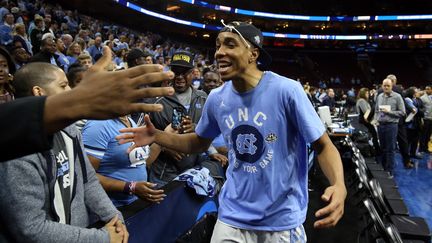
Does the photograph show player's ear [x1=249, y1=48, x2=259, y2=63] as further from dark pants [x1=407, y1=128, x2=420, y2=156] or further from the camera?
dark pants [x1=407, y1=128, x2=420, y2=156]

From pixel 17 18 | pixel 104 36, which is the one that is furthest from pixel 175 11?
pixel 17 18

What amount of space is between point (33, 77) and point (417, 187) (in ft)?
22.0

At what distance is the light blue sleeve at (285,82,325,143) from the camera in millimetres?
1967

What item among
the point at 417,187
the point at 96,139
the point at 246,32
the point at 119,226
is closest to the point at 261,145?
the point at 246,32

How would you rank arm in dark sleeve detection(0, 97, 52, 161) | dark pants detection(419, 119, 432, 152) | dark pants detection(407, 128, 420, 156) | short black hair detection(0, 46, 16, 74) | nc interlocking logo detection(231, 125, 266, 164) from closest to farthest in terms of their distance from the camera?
arm in dark sleeve detection(0, 97, 52, 161)
nc interlocking logo detection(231, 125, 266, 164)
short black hair detection(0, 46, 16, 74)
dark pants detection(407, 128, 420, 156)
dark pants detection(419, 119, 432, 152)

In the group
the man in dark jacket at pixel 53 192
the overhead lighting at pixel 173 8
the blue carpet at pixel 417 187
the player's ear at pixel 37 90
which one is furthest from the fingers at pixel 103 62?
the overhead lighting at pixel 173 8

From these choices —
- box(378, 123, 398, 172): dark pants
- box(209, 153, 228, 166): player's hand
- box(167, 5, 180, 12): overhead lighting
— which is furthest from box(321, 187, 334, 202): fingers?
box(167, 5, 180, 12): overhead lighting

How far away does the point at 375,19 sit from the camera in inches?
1227

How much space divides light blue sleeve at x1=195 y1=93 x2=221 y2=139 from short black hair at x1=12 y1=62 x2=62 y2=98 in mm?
961

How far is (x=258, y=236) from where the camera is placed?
6.88 ft

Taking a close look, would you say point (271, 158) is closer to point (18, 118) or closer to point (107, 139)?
point (107, 139)

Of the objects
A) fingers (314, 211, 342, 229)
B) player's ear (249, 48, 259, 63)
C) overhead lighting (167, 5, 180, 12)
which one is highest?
overhead lighting (167, 5, 180, 12)

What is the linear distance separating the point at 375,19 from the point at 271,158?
33056 millimetres

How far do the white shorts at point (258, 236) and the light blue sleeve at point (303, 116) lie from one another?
0.53 metres
